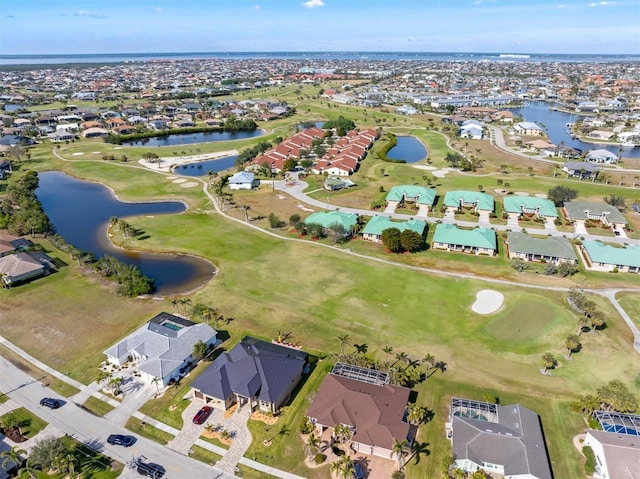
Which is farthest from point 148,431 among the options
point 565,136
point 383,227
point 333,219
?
point 565,136

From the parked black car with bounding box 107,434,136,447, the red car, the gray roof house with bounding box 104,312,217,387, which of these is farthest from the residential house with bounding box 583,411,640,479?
the parked black car with bounding box 107,434,136,447

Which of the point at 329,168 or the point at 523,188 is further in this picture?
the point at 329,168

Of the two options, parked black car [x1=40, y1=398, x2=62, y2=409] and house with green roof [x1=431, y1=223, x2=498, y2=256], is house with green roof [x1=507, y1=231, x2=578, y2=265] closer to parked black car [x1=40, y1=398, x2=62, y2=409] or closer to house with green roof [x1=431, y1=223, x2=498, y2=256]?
house with green roof [x1=431, y1=223, x2=498, y2=256]

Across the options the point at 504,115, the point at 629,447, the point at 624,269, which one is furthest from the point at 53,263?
the point at 504,115

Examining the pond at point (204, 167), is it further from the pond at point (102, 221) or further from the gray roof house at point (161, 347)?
the gray roof house at point (161, 347)

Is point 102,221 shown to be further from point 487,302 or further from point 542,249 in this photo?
point 542,249

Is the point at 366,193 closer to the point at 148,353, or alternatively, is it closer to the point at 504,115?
the point at 148,353
